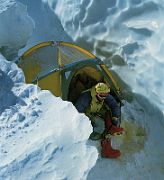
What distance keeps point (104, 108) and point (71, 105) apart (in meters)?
1.74

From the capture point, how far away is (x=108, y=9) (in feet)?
26.5

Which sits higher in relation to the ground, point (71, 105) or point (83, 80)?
point (71, 105)

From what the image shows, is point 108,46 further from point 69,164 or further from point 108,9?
point 69,164

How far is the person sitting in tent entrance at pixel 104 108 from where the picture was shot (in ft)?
22.3

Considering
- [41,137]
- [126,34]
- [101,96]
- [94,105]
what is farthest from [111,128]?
[41,137]

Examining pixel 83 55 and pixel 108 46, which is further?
pixel 108 46

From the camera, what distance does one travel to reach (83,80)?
7.43 m

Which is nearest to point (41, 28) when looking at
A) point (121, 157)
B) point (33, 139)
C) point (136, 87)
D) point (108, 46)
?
point (108, 46)

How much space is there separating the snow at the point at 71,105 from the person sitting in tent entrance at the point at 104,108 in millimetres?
165

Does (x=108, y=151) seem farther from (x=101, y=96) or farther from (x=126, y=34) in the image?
(x=126, y=34)

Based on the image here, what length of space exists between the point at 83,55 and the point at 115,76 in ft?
2.59

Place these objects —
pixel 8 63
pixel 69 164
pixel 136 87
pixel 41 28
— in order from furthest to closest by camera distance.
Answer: pixel 41 28, pixel 136 87, pixel 8 63, pixel 69 164

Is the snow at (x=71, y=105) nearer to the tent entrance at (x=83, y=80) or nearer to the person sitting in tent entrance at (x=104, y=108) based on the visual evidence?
the person sitting in tent entrance at (x=104, y=108)

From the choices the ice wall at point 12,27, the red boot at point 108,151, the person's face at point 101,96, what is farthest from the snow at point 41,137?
the ice wall at point 12,27
